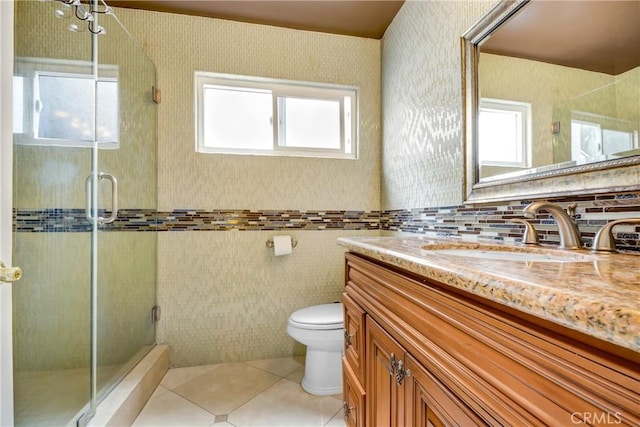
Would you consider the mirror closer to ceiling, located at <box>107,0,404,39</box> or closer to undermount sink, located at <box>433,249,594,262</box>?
undermount sink, located at <box>433,249,594,262</box>

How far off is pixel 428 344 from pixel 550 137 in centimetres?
82

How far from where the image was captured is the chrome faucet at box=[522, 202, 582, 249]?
838mm

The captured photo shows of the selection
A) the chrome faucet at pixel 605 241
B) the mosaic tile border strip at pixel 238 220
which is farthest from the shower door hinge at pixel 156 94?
the chrome faucet at pixel 605 241

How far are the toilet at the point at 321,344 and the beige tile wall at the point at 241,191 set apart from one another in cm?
41

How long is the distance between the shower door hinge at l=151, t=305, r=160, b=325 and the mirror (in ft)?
6.30

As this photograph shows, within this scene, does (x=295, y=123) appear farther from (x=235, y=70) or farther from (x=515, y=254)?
(x=515, y=254)

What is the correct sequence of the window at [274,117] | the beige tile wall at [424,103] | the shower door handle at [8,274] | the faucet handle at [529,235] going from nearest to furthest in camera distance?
1. the shower door handle at [8,274]
2. the faucet handle at [529,235]
3. the beige tile wall at [424,103]
4. the window at [274,117]

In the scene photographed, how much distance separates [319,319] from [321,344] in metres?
0.13

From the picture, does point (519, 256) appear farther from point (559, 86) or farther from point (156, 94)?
point (156, 94)

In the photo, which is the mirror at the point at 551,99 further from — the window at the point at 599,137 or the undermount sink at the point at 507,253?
the undermount sink at the point at 507,253

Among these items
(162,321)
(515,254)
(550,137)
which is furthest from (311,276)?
(550,137)

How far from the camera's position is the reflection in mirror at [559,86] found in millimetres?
790

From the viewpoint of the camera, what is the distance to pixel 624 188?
2.46 feet

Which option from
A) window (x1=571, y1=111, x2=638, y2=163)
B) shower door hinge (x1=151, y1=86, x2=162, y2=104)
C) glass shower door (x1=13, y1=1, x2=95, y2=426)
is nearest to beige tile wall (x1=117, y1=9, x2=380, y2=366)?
shower door hinge (x1=151, y1=86, x2=162, y2=104)
